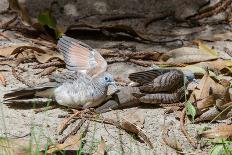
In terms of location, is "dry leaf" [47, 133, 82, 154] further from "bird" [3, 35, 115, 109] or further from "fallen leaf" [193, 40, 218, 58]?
"fallen leaf" [193, 40, 218, 58]

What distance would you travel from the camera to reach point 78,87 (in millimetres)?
3871

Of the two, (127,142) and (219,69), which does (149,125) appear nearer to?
(127,142)

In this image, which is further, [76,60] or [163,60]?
[163,60]

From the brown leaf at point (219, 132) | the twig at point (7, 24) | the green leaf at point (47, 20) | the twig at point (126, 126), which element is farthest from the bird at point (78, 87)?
the twig at point (7, 24)

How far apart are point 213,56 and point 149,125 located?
A: 114 centimetres

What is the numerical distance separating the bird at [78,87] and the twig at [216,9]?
1.79 metres

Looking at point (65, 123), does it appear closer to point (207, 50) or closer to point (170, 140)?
point (170, 140)

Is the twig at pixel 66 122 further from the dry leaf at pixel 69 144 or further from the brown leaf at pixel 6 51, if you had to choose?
the brown leaf at pixel 6 51

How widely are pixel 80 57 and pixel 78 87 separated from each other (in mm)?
378

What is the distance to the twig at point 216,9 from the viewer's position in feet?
18.8

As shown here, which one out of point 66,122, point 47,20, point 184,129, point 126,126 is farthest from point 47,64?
point 184,129

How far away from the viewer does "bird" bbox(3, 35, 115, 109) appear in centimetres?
383

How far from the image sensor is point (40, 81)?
4.30m

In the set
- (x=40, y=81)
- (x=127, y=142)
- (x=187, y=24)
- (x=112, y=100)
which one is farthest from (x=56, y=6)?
(x=127, y=142)
